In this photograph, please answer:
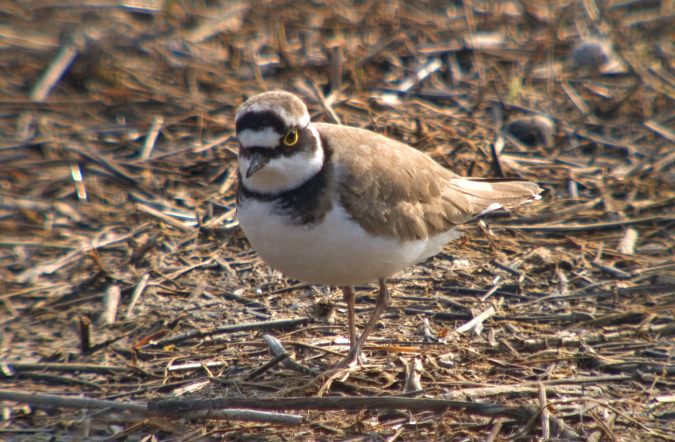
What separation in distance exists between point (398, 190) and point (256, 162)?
0.93 metres

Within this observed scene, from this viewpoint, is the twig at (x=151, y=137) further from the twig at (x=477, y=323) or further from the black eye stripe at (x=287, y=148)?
the twig at (x=477, y=323)

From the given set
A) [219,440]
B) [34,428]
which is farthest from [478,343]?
[34,428]

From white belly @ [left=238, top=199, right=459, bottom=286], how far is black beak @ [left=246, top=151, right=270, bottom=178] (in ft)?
0.71

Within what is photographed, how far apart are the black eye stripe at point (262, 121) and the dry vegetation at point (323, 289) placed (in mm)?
1227

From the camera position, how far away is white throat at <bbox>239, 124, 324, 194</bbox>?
164 inches

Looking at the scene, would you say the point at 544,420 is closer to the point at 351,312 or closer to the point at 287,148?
the point at 351,312

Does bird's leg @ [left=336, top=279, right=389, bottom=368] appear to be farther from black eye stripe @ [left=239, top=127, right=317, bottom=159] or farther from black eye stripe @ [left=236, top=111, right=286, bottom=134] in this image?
black eye stripe @ [left=236, top=111, right=286, bottom=134]

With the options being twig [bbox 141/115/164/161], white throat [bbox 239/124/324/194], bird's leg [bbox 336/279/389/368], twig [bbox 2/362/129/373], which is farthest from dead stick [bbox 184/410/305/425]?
twig [bbox 141/115/164/161]

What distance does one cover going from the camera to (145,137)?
6.84m

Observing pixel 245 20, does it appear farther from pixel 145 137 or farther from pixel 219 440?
pixel 219 440

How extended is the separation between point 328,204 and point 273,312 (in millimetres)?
1170

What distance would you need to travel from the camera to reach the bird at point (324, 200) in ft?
13.6

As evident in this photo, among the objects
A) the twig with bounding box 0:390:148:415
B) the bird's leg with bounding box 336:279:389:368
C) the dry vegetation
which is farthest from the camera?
the bird's leg with bounding box 336:279:389:368

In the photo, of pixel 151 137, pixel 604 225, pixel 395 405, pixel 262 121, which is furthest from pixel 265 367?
pixel 151 137
